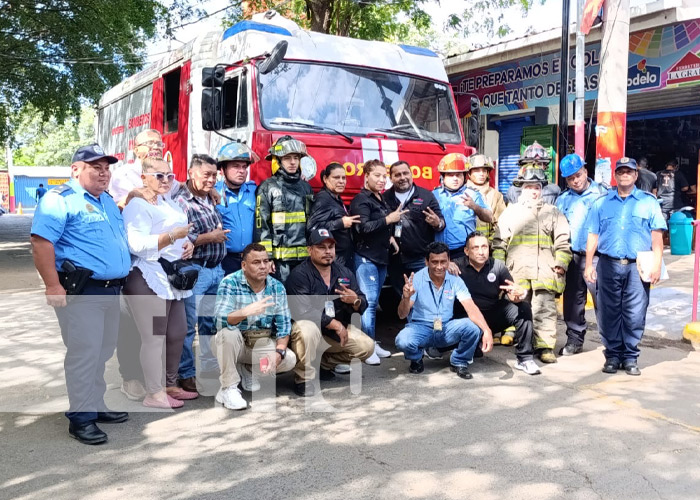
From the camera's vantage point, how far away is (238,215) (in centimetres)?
558

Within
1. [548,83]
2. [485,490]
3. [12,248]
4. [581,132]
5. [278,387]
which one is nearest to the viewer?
[485,490]

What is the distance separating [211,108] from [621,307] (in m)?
3.97

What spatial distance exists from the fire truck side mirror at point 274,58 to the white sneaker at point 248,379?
2.78 m

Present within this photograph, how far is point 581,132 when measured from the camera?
8453 mm

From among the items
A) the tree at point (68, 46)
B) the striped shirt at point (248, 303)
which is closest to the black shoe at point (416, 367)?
the striped shirt at point (248, 303)

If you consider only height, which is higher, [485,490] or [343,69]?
[343,69]

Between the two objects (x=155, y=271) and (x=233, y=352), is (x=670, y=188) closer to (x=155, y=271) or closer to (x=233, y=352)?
(x=233, y=352)

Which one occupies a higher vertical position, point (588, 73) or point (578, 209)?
point (588, 73)

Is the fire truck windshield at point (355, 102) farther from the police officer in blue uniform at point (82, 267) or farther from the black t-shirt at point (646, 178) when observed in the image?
the black t-shirt at point (646, 178)

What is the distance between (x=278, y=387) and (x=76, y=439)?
1.59 metres

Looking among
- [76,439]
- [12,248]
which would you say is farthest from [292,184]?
[12,248]

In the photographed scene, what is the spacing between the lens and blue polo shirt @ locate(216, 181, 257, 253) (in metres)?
5.55

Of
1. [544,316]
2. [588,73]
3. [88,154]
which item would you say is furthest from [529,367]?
[588,73]

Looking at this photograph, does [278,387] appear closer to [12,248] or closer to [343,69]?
[343,69]
